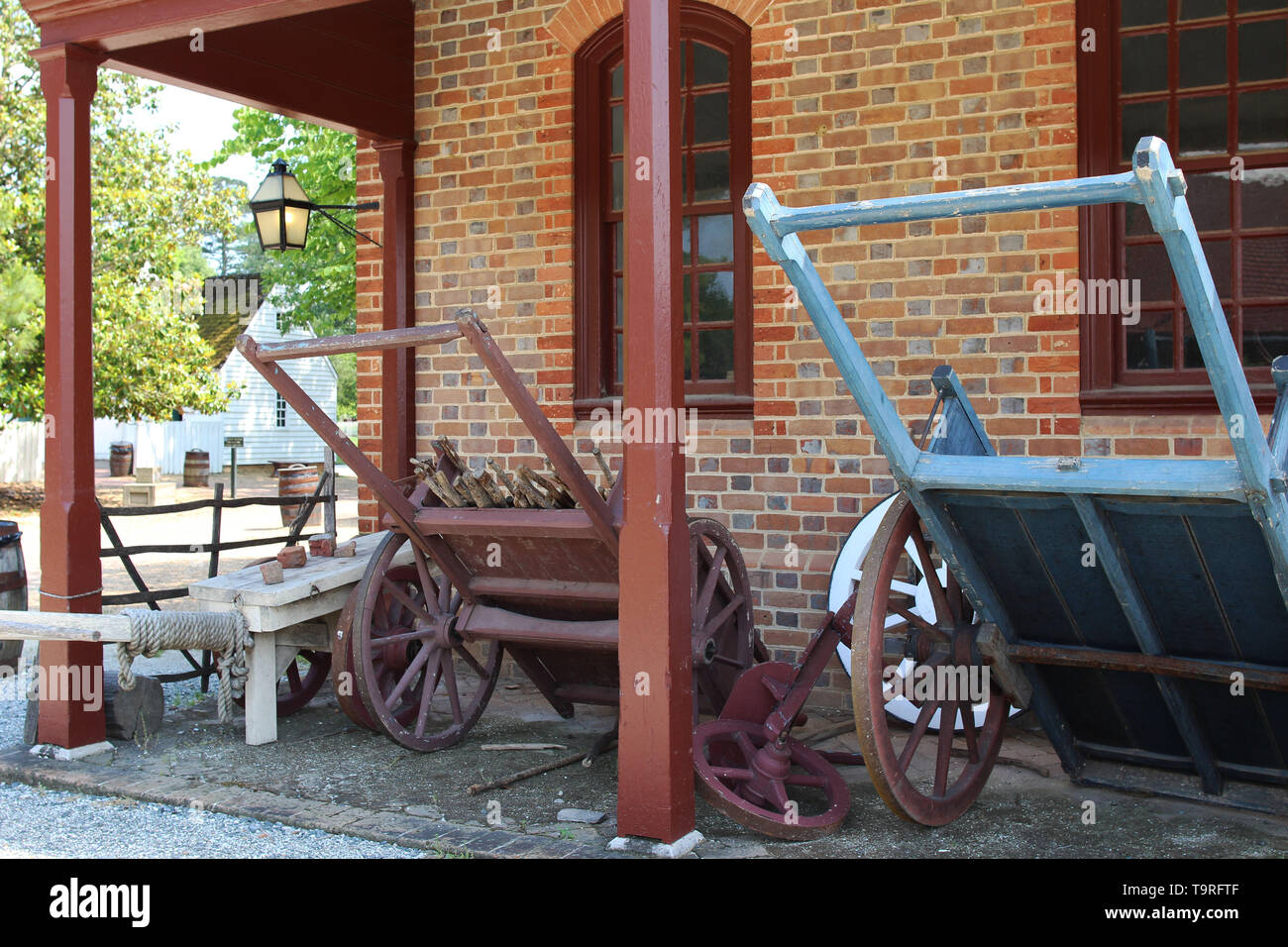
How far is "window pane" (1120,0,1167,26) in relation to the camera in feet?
18.7

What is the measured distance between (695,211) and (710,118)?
53 cm

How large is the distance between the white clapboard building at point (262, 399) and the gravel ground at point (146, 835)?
30238 millimetres

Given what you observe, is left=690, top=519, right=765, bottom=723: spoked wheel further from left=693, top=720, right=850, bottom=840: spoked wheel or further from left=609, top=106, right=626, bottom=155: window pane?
left=609, top=106, right=626, bottom=155: window pane

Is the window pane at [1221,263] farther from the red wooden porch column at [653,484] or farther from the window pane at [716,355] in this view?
the red wooden porch column at [653,484]

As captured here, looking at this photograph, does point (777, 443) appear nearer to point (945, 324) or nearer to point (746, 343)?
point (746, 343)

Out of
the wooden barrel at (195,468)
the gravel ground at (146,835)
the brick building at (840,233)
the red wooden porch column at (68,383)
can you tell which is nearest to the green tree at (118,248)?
the wooden barrel at (195,468)

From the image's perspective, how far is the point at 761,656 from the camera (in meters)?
5.65

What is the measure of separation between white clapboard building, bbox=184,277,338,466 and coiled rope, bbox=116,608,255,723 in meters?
29.5

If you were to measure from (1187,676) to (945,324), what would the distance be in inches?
96.7

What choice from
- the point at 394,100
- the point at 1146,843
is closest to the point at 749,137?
the point at 394,100

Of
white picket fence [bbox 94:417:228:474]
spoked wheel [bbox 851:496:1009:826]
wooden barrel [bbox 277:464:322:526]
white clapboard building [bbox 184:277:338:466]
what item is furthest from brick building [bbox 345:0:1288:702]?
white picket fence [bbox 94:417:228:474]

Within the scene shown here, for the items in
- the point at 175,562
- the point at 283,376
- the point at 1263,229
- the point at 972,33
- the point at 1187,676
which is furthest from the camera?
the point at 175,562

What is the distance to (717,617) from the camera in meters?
5.09

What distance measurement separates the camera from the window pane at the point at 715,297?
266 inches
